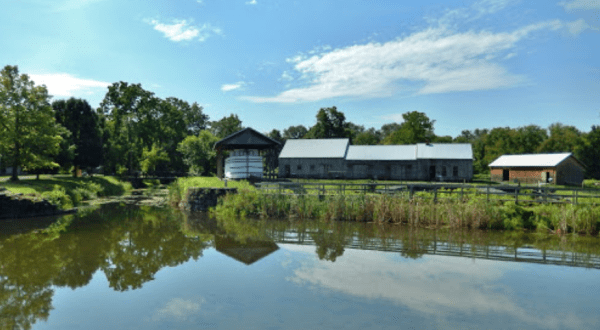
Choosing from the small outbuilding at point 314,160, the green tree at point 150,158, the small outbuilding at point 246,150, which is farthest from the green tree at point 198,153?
the small outbuilding at point 246,150

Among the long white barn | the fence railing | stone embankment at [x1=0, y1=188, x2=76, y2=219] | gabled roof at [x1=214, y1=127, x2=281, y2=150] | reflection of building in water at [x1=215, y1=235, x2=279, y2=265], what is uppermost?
gabled roof at [x1=214, y1=127, x2=281, y2=150]

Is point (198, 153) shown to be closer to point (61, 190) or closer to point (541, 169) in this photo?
point (61, 190)

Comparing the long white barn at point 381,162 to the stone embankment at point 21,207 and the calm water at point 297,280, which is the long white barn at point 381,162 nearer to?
the stone embankment at point 21,207

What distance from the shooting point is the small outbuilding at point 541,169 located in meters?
41.6

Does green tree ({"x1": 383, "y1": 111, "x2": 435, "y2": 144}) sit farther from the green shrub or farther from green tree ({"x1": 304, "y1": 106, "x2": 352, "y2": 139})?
the green shrub

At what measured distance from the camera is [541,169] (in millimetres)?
42500

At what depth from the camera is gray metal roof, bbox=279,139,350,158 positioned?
44906 millimetres

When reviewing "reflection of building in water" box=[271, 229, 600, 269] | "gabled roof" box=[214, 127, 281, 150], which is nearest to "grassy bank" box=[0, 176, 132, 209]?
"gabled roof" box=[214, 127, 281, 150]

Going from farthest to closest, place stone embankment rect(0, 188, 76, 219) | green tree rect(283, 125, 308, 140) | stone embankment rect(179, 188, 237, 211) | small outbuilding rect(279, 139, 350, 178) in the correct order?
green tree rect(283, 125, 308, 140)
small outbuilding rect(279, 139, 350, 178)
stone embankment rect(179, 188, 237, 211)
stone embankment rect(0, 188, 76, 219)

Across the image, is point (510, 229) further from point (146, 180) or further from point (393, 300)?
point (146, 180)

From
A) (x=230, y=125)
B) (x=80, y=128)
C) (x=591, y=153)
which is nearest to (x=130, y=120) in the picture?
(x=80, y=128)

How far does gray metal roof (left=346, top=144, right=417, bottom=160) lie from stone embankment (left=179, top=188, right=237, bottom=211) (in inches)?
946

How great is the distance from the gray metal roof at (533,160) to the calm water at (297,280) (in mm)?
33618

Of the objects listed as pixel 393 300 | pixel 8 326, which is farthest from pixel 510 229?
pixel 8 326
